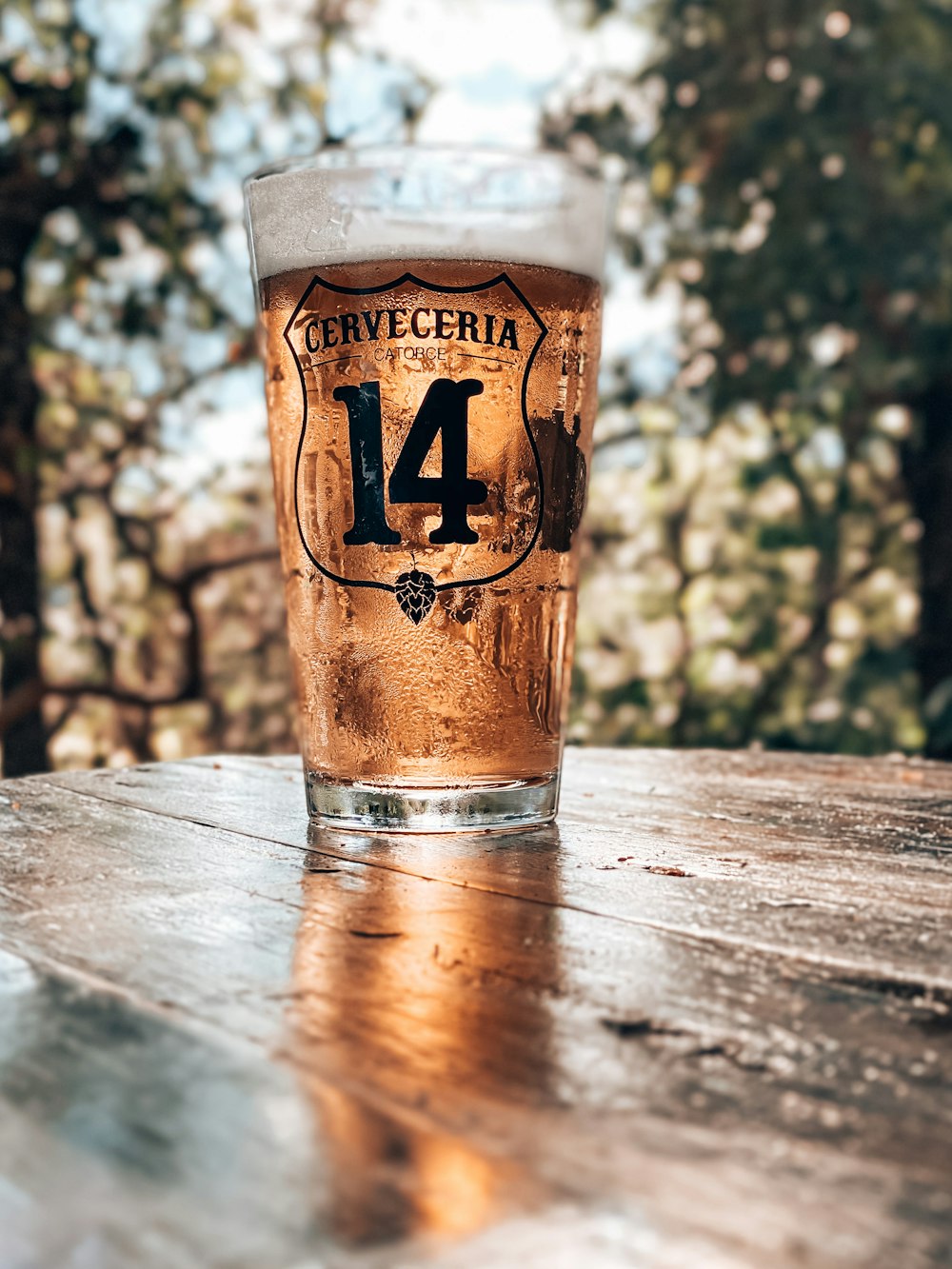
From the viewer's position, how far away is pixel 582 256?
2.46 ft

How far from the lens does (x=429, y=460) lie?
689mm

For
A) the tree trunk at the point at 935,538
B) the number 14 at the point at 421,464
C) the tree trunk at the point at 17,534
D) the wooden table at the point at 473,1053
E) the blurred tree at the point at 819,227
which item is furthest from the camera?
the tree trunk at the point at 17,534

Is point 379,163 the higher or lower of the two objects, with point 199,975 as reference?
higher

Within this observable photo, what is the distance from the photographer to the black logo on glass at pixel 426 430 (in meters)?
0.69

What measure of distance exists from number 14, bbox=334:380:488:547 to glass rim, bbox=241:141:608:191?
4.7 inches

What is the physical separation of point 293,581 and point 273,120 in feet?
8.87

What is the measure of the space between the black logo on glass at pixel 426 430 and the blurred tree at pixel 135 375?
2500 mm

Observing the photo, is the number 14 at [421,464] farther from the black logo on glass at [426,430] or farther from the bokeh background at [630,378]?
the bokeh background at [630,378]

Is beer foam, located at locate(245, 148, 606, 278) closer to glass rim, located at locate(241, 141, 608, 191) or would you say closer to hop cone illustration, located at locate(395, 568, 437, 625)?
glass rim, located at locate(241, 141, 608, 191)

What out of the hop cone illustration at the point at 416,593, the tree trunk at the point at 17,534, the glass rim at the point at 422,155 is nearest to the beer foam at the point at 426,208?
the glass rim at the point at 422,155

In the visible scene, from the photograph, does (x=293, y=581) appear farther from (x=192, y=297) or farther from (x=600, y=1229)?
(x=192, y=297)

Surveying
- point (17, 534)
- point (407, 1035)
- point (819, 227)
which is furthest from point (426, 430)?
point (17, 534)

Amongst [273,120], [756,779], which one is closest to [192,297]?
[273,120]

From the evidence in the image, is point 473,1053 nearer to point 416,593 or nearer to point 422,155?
point 416,593
